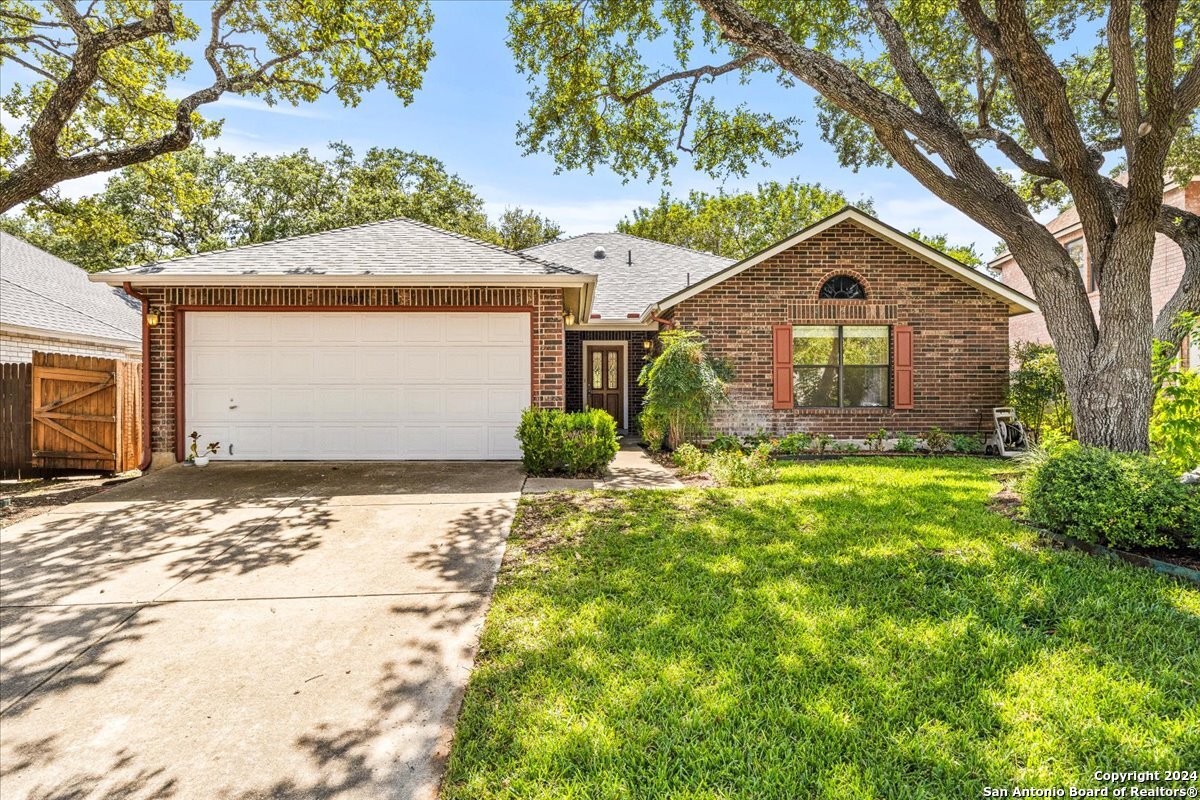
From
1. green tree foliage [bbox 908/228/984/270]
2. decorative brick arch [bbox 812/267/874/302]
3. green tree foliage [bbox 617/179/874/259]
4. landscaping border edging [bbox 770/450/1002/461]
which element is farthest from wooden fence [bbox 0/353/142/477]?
green tree foliage [bbox 908/228/984/270]

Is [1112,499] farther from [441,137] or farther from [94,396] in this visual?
[441,137]

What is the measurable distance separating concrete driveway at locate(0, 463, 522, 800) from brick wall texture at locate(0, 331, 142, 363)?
235 inches

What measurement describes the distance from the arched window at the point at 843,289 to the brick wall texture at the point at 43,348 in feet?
40.4

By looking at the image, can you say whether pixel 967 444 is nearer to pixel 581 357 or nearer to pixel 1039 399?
pixel 1039 399

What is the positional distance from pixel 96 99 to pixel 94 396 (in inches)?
233

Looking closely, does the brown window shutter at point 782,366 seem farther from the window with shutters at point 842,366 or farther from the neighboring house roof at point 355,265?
the neighboring house roof at point 355,265

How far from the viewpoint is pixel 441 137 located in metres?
13.1

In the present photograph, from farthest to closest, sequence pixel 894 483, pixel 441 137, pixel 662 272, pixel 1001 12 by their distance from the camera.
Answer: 1. pixel 662 272
2. pixel 441 137
3. pixel 894 483
4. pixel 1001 12

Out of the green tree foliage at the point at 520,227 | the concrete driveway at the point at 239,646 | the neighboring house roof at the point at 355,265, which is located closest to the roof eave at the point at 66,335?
the neighboring house roof at the point at 355,265

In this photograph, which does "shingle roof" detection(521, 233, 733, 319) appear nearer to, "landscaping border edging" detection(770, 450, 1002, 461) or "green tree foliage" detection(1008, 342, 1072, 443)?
"landscaping border edging" detection(770, 450, 1002, 461)

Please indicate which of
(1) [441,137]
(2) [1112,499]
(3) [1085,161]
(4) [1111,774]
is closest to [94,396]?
(1) [441,137]

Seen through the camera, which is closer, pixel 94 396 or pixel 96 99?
pixel 94 396

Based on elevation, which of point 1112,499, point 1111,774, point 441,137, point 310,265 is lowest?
point 1111,774

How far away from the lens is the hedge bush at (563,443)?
764 cm
